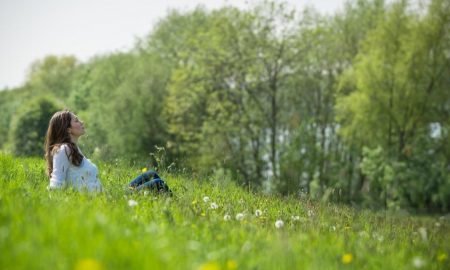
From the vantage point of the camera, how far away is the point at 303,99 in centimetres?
4188

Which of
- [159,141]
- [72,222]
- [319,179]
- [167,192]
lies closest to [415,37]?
[319,179]

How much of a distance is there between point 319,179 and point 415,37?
13615 millimetres

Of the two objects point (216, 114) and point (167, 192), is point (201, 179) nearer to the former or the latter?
point (167, 192)

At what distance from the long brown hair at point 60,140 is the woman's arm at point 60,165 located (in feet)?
0.22

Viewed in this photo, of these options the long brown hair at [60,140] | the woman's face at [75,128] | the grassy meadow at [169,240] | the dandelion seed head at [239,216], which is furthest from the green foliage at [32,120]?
the dandelion seed head at [239,216]

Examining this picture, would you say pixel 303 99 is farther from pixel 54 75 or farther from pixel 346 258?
pixel 54 75

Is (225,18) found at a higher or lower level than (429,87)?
higher

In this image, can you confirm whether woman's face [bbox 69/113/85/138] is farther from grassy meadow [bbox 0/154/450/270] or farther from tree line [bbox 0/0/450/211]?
tree line [bbox 0/0/450/211]

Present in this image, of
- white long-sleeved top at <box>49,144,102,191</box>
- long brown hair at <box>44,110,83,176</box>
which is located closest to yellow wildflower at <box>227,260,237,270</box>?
white long-sleeved top at <box>49,144,102,191</box>

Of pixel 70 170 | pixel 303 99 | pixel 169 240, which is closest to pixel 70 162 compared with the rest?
pixel 70 170

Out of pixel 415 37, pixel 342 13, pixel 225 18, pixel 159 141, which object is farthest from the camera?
pixel 159 141

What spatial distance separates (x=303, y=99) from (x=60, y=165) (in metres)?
35.7

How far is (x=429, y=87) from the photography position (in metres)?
31.2

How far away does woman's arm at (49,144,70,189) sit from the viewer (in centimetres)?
735
